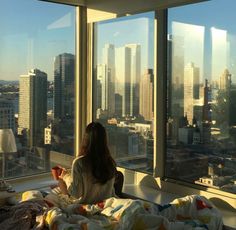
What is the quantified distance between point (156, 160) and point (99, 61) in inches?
49.8

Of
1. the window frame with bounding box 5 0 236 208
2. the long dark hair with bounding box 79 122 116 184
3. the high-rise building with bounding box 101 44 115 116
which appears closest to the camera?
the long dark hair with bounding box 79 122 116 184

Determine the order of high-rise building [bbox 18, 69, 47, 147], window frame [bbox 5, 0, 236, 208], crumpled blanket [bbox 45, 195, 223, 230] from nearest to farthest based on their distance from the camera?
crumpled blanket [bbox 45, 195, 223, 230], window frame [bbox 5, 0, 236, 208], high-rise building [bbox 18, 69, 47, 147]

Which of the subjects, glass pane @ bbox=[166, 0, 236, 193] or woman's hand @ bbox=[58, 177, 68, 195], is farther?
woman's hand @ bbox=[58, 177, 68, 195]

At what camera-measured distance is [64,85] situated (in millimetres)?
4324

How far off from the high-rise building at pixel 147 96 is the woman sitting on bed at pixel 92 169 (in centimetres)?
79

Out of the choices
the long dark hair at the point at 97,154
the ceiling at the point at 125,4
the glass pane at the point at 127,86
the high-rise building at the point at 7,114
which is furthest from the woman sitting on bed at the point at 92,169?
the ceiling at the point at 125,4

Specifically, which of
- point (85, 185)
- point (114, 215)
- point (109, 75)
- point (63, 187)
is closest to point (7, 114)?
point (63, 187)

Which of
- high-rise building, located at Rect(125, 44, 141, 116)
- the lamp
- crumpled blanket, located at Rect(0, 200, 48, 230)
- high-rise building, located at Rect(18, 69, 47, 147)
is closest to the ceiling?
high-rise building, located at Rect(125, 44, 141, 116)

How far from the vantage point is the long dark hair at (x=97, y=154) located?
309cm

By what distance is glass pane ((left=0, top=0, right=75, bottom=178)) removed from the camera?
12.7ft

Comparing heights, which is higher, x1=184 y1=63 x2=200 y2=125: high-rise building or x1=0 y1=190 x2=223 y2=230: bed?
x1=184 y1=63 x2=200 y2=125: high-rise building

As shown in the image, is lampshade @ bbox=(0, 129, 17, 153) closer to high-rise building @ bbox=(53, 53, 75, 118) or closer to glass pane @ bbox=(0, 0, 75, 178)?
glass pane @ bbox=(0, 0, 75, 178)

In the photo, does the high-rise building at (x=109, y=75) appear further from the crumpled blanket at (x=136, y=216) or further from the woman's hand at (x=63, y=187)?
the crumpled blanket at (x=136, y=216)

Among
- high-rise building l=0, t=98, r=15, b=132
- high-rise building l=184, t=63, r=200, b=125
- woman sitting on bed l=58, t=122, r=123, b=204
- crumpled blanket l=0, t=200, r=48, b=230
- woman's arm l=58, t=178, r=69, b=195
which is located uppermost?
high-rise building l=184, t=63, r=200, b=125
